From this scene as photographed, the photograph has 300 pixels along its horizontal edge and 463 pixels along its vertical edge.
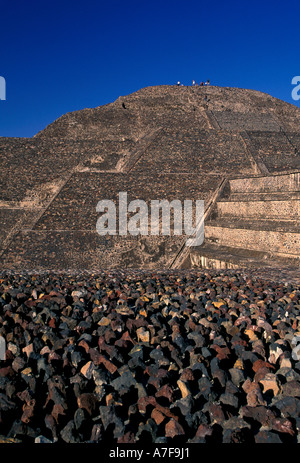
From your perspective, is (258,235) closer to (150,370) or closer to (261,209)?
(261,209)

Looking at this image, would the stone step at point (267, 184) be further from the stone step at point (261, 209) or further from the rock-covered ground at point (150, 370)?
the rock-covered ground at point (150, 370)

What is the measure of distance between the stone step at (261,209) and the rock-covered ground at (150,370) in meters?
5.07

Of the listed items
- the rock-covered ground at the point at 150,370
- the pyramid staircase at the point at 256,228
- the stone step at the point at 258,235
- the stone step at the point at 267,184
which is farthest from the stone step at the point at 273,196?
the rock-covered ground at the point at 150,370

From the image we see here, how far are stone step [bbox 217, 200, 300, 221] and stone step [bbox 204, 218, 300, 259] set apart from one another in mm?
364

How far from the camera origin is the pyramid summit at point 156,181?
863 centimetres

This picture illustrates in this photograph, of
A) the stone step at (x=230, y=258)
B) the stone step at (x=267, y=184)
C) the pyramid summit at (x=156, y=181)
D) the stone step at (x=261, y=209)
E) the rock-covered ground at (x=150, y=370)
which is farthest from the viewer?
the stone step at (x=267, y=184)

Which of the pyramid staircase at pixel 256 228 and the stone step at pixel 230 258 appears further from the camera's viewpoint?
the pyramid staircase at pixel 256 228

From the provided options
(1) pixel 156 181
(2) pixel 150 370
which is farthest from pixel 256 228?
(2) pixel 150 370

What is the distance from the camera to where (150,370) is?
6.60 feet

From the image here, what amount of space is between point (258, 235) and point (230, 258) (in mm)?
928

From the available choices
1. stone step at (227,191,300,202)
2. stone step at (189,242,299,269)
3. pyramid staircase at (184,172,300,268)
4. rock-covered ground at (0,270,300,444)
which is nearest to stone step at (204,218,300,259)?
pyramid staircase at (184,172,300,268)

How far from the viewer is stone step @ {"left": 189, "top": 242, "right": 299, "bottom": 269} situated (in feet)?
22.8

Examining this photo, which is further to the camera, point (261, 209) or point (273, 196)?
point (261, 209)
